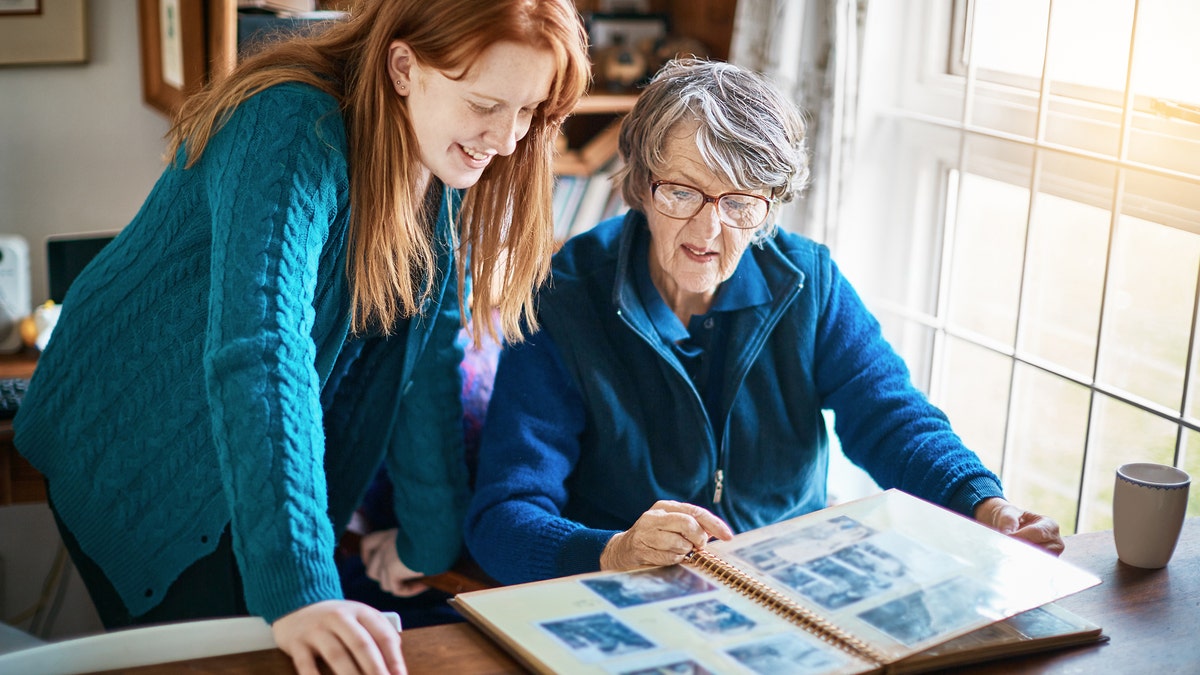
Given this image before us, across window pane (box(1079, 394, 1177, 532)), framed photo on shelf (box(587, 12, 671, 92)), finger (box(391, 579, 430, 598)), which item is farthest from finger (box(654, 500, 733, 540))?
framed photo on shelf (box(587, 12, 671, 92))

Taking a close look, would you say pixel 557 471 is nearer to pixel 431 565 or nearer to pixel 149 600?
pixel 431 565

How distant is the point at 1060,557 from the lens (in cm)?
125

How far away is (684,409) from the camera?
1502mm

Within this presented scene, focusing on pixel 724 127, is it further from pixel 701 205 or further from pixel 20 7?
pixel 20 7

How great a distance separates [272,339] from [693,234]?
2.16ft

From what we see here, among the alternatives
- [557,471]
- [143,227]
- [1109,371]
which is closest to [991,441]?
[1109,371]

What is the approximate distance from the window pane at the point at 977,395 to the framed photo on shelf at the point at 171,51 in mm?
1513

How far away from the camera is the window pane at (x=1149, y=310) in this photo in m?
1.72

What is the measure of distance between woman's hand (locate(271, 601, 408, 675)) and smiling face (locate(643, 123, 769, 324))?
2.38 ft

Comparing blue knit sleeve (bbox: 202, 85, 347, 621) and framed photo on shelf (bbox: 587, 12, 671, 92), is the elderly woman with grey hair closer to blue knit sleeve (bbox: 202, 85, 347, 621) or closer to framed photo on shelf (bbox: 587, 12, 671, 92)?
blue knit sleeve (bbox: 202, 85, 347, 621)

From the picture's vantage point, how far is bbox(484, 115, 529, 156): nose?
117 cm

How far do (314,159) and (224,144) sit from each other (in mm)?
94

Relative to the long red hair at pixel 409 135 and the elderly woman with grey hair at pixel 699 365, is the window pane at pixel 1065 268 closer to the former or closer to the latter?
the elderly woman with grey hair at pixel 699 365

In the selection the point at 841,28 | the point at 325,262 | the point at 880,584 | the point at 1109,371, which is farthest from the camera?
the point at 841,28
